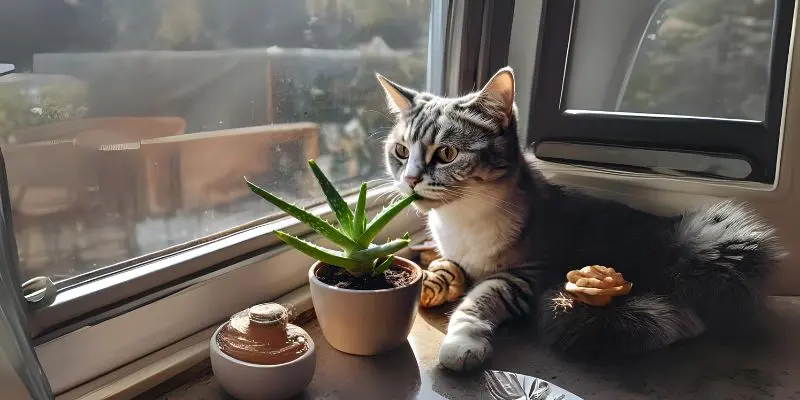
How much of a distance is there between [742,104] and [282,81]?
2.80 ft

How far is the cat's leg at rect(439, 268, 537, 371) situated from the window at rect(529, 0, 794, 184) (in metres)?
0.38

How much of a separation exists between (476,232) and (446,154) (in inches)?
6.5

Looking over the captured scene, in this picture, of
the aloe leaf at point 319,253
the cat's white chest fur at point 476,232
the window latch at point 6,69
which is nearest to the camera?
the window latch at point 6,69

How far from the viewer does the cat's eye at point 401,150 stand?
1.08 meters

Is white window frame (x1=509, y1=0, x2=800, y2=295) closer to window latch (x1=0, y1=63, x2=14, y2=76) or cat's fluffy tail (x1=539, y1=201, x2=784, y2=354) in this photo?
cat's fluffy tail (x1=539, y1=201, x2=784, y2=354)

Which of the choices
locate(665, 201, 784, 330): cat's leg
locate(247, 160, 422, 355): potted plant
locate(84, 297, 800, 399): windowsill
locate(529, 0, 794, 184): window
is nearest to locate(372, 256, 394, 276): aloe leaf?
locate(247, 160, 422, 355): potted plant

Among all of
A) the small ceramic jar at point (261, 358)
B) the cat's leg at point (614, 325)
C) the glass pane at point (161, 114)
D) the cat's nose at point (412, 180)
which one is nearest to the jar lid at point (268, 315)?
the small ceramic jar at point (261, 358)

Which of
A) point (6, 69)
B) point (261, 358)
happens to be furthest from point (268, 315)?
point (6, 69)

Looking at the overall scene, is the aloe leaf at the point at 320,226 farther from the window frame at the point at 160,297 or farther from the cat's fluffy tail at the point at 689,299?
the cat's fluffy tail at the point at 689,299

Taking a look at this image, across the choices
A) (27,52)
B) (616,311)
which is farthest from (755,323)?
(27,52)

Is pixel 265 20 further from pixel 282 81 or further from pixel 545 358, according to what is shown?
pixel 545 358

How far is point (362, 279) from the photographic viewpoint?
88cm

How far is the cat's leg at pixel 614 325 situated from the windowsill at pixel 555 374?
0.07 ft

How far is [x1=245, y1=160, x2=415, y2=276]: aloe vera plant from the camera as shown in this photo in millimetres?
832
